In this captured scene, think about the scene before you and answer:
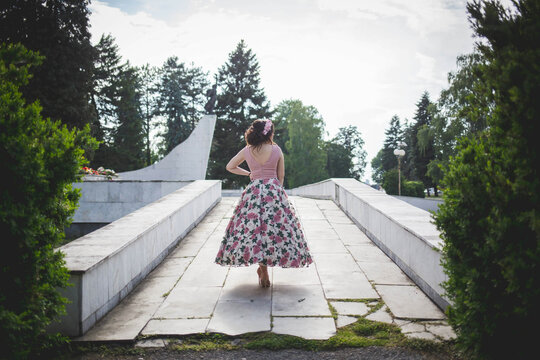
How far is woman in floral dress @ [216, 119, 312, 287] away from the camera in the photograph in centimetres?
429

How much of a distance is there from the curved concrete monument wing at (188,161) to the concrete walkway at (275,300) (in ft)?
47.8

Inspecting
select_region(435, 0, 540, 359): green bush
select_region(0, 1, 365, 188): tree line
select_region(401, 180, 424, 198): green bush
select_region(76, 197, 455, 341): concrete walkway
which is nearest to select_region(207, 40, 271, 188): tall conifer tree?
select_region(0, 1, 365, 188): tree line

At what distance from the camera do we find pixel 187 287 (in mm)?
4438

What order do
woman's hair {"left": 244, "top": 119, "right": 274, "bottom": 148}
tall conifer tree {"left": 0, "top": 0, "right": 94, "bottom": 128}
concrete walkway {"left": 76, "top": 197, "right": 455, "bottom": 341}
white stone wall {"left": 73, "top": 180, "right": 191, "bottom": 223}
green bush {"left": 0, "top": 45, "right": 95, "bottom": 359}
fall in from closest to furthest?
green bush {"left": 0, "top": 45, "right": 95, "bottom": 359} → concrete walkway {"left": 76, "top": 197, "right": 455, "bottom": 341} → woman's hair {"left": 244, "top": 119, "right": 274, "bottom": 148} → white stone wall {"left": 73, "top": 180, "right": 191, "bottom": 223} → tall conifer tree {"left": 0, "top": 0, "right": 94, "bottom": 128}

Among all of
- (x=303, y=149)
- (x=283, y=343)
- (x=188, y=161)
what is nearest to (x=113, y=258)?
(x=283, y=343)

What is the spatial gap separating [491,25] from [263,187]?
272 centimetres

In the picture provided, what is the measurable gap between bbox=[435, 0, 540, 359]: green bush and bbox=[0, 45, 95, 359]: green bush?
264cm

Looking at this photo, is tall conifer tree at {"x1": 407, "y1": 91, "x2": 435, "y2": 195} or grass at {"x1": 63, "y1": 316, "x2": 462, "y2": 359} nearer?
grass at {"x1": 63, "y1": 316, "x2": 462, "y2": 359}

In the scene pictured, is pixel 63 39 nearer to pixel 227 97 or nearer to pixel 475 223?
pixel 227 97

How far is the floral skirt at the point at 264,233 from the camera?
4.29 metres

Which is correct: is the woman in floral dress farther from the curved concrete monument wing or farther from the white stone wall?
the curved concrete monument wing

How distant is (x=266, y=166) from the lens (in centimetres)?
459

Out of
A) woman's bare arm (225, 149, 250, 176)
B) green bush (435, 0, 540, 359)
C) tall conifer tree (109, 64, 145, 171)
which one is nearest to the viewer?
green bush (435, 0, 540, 359)

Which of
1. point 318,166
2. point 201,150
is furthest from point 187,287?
point 318,166
